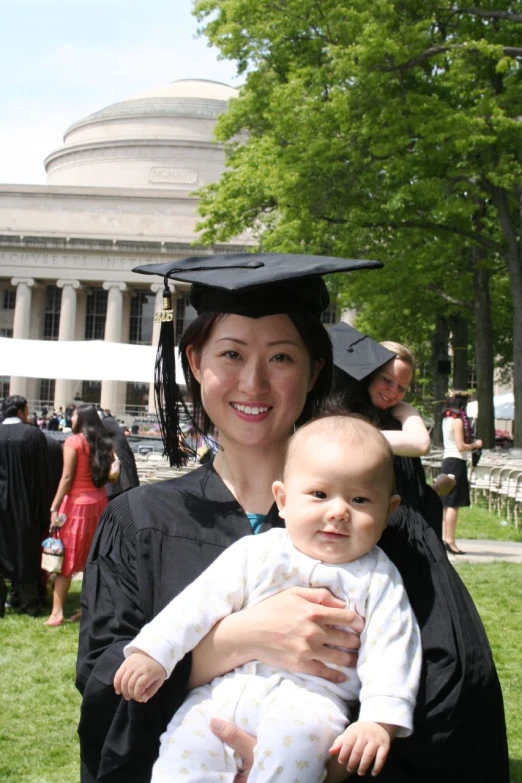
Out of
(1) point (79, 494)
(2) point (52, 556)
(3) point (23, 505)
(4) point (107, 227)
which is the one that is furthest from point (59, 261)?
(2) point (52, 556)

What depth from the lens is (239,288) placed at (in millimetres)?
2477

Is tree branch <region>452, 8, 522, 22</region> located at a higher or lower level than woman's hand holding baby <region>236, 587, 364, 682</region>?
higher

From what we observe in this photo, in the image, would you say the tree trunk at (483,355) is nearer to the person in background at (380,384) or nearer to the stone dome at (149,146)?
the person in background at (380,384)

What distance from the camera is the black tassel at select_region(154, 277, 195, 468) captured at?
2902 mm

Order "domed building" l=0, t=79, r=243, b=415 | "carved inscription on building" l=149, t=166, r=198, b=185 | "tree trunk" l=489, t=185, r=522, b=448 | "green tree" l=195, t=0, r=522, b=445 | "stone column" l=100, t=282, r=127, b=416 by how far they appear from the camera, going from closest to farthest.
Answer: "green tree" l=195, t=0, r=522, b=445
"tree trunk" l=489, t=185, r=522, b=448
"domed building" l=0, t=79, r=243, b=415
"stone column" l=100, t=282, r=127, b=416
"carved inscription on building" l=149, t=166, r=198, b=185

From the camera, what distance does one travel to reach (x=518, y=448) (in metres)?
22.3

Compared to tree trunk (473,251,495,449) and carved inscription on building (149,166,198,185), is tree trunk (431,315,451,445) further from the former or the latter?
carved inscription on building (149,166,198,185)

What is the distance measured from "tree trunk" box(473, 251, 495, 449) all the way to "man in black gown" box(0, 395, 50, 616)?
57.6 feet

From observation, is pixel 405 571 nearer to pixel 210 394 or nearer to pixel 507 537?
pixel 210 394

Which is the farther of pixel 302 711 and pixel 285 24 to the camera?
pixel 285 24

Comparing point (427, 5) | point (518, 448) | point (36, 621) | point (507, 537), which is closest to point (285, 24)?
point (427, 5)

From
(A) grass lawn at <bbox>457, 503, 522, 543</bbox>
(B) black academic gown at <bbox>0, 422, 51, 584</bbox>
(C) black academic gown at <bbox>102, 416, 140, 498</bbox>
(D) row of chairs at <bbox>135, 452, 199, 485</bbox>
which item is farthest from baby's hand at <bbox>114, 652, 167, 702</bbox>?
(D) row of chairs at <bbox>135, 452, 199, 485</bbox>

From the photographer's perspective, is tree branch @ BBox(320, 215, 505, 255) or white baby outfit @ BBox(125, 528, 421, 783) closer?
white baby outfit @ BBox(125, 528, 421, 783)

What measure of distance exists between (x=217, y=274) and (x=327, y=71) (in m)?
21.0
